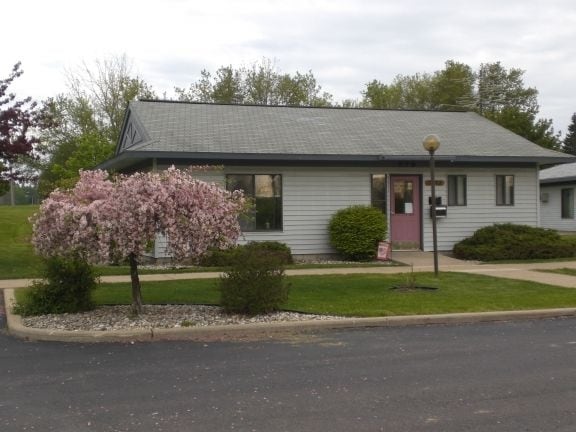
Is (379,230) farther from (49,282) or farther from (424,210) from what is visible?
(49,282)

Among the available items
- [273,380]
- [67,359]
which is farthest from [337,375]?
[67,359]

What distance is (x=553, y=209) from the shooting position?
30.8 metres

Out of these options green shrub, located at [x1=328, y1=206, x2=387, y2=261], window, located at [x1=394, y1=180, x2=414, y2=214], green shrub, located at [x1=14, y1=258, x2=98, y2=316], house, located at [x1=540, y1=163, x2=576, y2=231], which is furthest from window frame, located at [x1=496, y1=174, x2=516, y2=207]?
green shrub, located at [x1=14, y1=258, x2=98, y2=316]

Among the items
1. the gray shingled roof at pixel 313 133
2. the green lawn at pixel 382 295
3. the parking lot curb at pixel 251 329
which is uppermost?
the gray shingled roof at pixel 313 133

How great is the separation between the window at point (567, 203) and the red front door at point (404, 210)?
13784 millimetres

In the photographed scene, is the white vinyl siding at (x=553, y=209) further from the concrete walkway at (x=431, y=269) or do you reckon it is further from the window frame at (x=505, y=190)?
the concrete walkway at (x=431, y=269)

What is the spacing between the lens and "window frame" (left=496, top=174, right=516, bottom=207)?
19.4 meters

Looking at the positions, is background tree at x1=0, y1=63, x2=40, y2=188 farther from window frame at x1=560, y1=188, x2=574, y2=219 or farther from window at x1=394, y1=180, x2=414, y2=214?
window frame at x1=560, y1=188, x2=574, y2=219

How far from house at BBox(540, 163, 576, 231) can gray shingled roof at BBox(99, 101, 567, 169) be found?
883cm

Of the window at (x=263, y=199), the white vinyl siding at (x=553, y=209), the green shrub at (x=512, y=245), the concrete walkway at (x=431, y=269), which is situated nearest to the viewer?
the concrete walkway at (x=431, y=269)

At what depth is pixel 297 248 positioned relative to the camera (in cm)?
1784

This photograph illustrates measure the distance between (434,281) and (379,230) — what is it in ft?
14.5

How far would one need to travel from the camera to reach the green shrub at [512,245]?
57.7 feet

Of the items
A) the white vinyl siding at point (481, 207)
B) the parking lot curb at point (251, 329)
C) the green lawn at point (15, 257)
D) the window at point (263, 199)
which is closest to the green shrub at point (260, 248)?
the window at point (263, 199)
